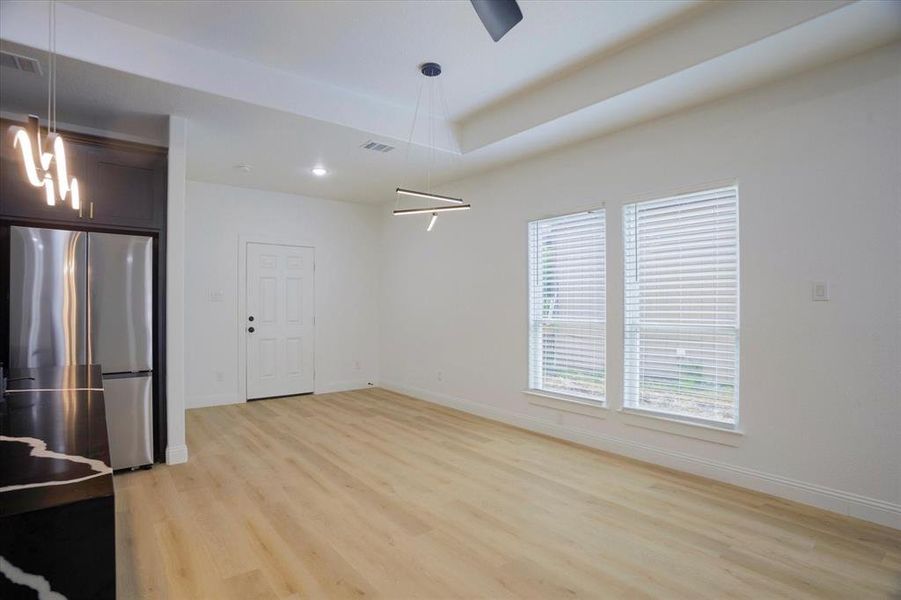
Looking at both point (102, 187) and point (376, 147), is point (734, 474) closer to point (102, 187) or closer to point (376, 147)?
point (376, 147)

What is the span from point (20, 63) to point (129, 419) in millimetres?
2637

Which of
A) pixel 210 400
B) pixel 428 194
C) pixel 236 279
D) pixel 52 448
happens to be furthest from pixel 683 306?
pixel 210 400

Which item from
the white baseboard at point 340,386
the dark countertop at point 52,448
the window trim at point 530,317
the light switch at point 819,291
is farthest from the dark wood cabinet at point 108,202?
the light switch at point 819,291

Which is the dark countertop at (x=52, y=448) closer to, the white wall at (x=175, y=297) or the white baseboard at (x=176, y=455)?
the white wall at (x=175, y=297)

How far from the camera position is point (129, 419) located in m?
3.75

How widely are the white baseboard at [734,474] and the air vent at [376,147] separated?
10.3ft

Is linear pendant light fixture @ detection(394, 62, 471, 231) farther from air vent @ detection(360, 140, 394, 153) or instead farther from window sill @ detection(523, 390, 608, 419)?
window sill @ detection(523, 390, 608, 419)

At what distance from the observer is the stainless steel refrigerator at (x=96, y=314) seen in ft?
11.2

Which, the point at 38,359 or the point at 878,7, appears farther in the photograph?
the point at 38,359

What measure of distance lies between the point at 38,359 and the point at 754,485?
17.5ft

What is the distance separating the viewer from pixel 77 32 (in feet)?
9.73

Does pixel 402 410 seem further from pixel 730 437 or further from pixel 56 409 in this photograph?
pixel 56 409

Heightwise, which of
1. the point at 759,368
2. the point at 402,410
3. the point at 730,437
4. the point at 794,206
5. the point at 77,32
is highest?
the point at 77,32

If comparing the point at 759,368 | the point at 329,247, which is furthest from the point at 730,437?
the point at 329,247
